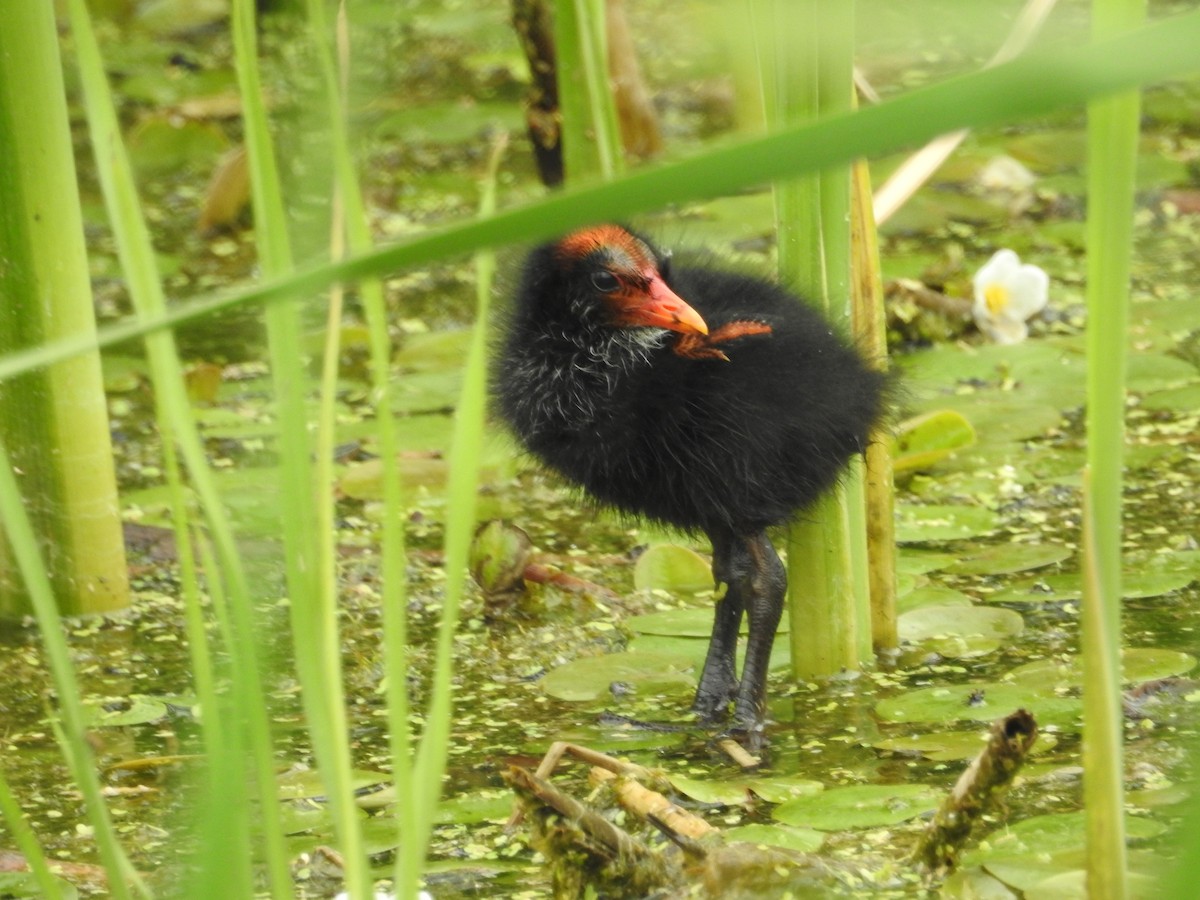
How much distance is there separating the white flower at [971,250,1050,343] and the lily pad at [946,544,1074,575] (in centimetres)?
A: 94

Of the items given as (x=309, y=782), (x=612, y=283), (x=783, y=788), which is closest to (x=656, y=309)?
(x=612, y=283)

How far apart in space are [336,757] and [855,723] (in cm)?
115

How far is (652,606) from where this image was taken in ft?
8.74

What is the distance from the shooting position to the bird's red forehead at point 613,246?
2.21 metres

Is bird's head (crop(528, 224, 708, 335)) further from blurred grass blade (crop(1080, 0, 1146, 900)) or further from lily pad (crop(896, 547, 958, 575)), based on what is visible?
blurred grass blade (crop(1080, 0, 1146, 900))

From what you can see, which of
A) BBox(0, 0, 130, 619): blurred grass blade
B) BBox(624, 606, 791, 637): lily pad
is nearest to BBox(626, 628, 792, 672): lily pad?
BBox(624, 606, 791, 637): lily pad

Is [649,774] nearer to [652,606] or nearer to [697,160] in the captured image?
[652,606]

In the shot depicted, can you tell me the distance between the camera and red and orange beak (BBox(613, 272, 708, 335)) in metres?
2.14

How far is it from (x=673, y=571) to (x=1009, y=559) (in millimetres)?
551

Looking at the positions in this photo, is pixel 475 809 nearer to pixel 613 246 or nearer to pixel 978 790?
pixel 978 790

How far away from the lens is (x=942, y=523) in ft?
9.35

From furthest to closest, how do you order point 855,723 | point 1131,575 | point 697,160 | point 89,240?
point 89,240 < point 1131,575 < point 855,723 < point 697,160

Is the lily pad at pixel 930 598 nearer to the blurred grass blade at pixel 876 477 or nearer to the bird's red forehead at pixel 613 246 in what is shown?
the blurred grass blade at pixel 876 477

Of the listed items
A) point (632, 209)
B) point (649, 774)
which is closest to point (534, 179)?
point (649, 774)
